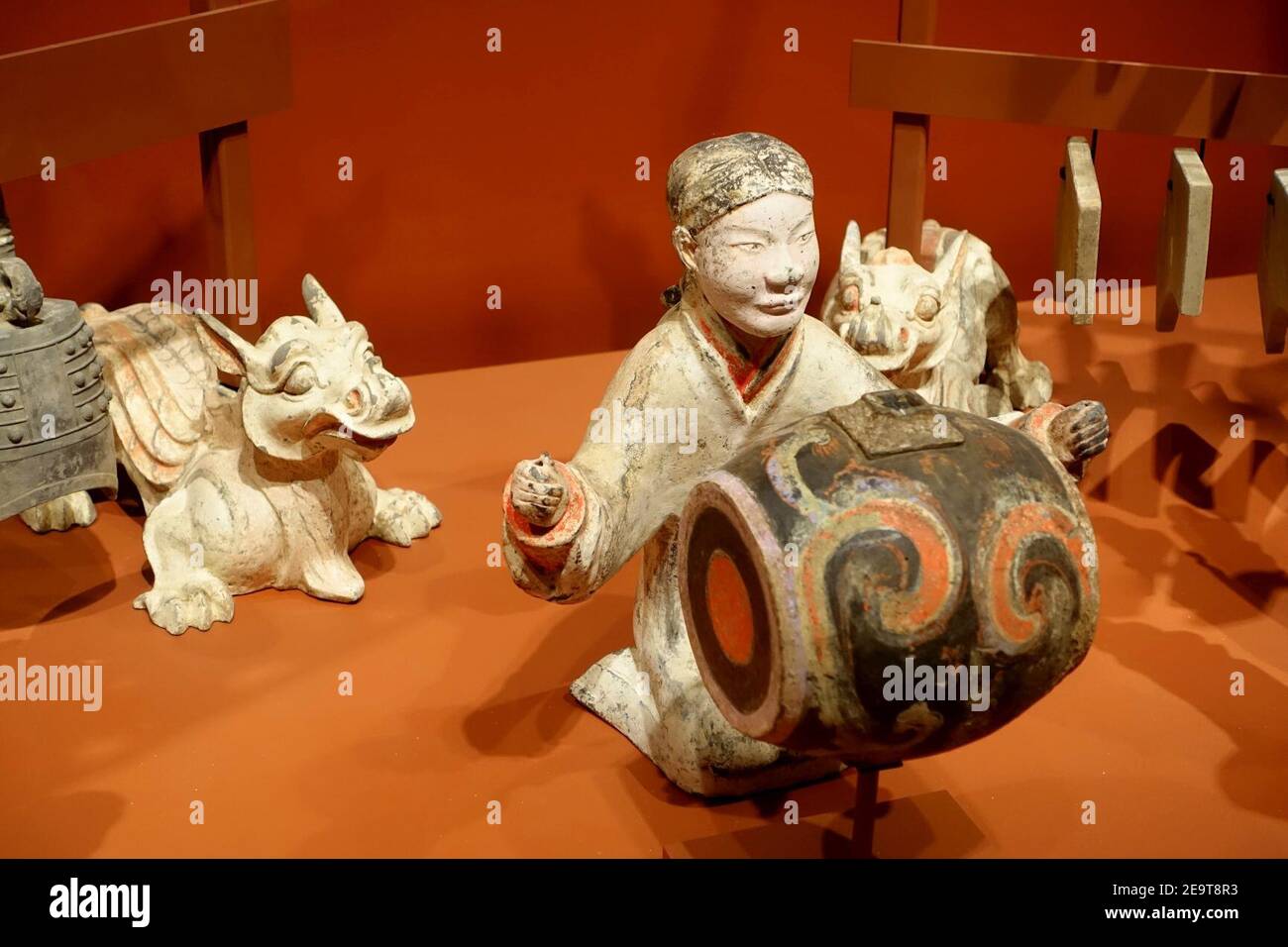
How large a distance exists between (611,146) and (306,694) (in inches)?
67.3

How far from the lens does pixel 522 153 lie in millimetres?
4254

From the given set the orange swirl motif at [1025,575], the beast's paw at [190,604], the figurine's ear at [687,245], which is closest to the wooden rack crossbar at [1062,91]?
the figurine's ear at [687,245]

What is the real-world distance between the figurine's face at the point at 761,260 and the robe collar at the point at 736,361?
77 millimetres

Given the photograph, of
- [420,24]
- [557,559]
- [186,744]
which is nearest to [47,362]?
[186,744]

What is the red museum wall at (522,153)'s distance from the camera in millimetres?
4027

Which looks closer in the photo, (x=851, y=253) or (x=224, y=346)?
(x=224, y=346)

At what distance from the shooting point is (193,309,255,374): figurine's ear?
130 inches

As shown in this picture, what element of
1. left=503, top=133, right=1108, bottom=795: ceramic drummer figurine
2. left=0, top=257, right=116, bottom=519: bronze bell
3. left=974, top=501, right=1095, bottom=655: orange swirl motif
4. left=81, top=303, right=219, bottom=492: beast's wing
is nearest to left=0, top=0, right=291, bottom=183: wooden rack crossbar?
left=0, top=257, right=116, bottom=519: bronze bell

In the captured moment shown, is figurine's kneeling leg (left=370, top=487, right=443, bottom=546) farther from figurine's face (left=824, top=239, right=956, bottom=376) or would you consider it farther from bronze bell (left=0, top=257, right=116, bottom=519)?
figurine's face (left=824, top=239, right=956, bottom=376)

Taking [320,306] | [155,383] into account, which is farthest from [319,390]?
[155,383]

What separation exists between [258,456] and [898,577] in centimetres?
162

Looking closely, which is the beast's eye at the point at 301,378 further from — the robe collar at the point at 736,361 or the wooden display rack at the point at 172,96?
the robe collar at the point at 736,361

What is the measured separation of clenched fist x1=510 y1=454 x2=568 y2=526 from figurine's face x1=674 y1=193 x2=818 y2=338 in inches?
15.6

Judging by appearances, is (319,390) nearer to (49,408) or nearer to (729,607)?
(49,408)
